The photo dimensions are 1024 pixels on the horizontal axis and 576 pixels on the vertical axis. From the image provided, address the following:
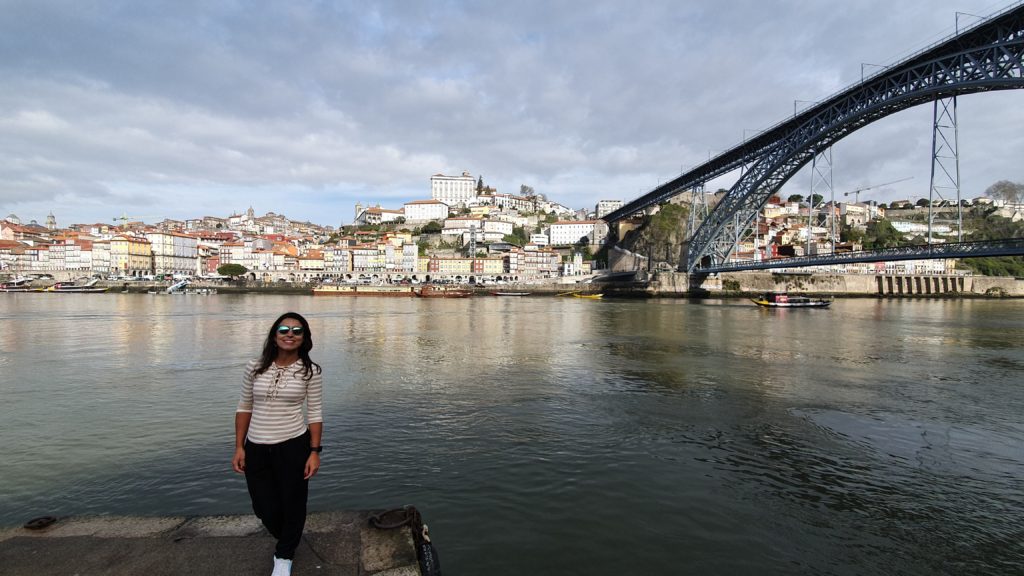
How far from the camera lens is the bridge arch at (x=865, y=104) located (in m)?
20.6

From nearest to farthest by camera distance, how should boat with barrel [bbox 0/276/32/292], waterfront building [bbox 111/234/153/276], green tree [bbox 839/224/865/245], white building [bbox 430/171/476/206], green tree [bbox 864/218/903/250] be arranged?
1. boat with barrel [bbox 0/276/32/292]
2. green tree [bbox 864/218/903/250]
3. green tree [bbox 839/224/865/245]
4. waterfront building [bbox 111/234/153/276]
5. white building [bbox 430/171/476/206]

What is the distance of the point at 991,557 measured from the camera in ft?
11.9

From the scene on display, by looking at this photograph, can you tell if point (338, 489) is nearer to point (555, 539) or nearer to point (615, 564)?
point (555, 539)

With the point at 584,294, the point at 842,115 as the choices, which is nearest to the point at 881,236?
the point at 584,294

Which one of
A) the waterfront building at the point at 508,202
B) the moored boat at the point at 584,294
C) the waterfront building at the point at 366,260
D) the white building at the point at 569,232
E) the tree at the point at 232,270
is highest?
the waterfront building at the point at 508,202

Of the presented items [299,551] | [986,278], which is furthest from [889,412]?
[986,278]

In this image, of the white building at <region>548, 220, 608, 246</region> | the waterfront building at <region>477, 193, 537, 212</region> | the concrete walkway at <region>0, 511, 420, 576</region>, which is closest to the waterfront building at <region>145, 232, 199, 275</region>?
the waterfront building at <region>477, 193, 537, 212</region>

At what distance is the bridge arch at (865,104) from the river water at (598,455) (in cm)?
1635

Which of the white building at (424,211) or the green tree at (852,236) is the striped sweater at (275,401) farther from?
the white building at (424,211)

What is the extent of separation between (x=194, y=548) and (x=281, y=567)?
65 cm

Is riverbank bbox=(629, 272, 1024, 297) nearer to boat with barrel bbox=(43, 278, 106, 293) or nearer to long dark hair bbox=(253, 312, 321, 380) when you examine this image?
long dark hair bbox=(253, 312, 321, 380)

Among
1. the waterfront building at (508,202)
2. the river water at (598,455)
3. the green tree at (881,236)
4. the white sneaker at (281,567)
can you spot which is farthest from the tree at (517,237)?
the white sneaker at (281,567)

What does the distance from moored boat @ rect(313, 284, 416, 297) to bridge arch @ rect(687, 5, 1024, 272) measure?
32.9 metres

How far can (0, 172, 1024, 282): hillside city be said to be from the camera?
7556cm
